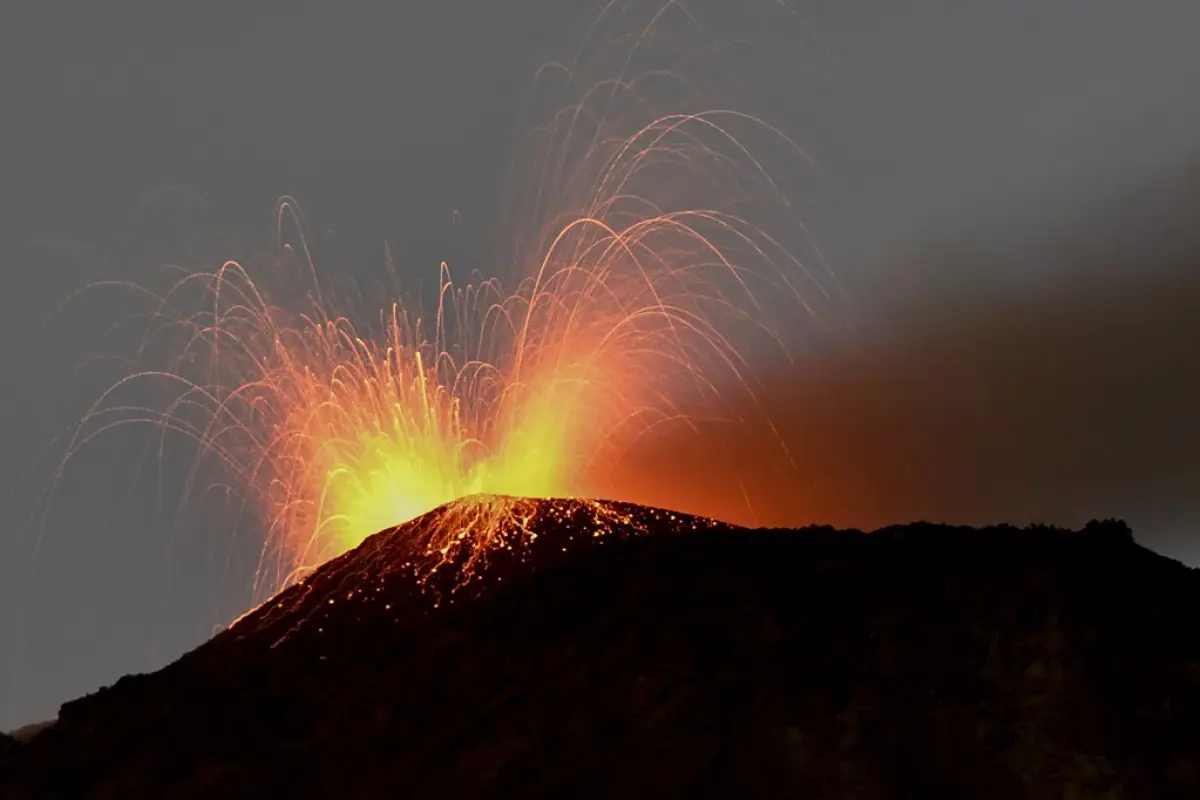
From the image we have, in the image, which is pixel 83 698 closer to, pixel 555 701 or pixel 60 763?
pixel 60 763

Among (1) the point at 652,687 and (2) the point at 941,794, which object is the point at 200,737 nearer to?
(1) the point at 652,687

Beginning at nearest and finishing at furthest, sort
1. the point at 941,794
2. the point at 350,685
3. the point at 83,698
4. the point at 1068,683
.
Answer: the point at 941,794
the point at 1068,683
the point at 350,685
the point at 83,698

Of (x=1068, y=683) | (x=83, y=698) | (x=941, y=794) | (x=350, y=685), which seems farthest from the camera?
(x=83, y=698)

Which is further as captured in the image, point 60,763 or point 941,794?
point 60,763

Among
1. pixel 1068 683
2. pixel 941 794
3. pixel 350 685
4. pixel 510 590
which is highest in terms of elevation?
pixel 510 590

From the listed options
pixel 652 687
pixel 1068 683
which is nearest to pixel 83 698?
pixel 652 687

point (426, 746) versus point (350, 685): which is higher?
point (350, 685)
